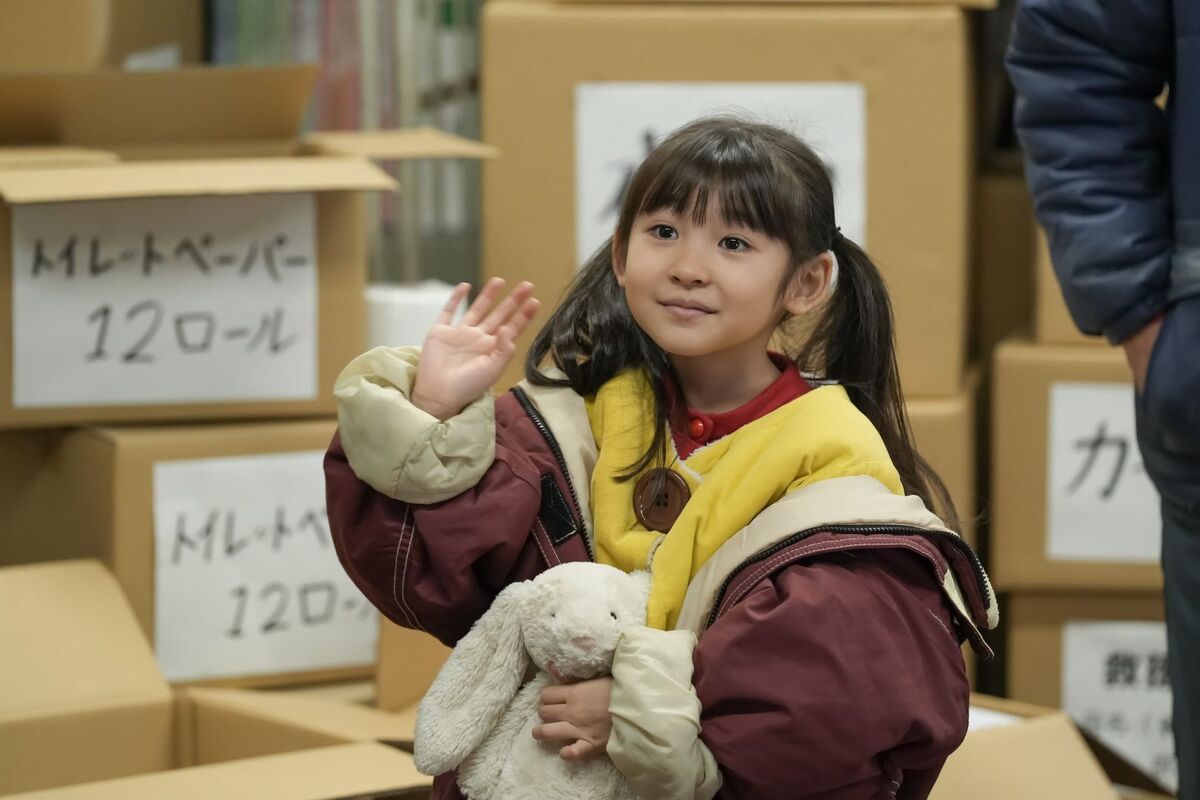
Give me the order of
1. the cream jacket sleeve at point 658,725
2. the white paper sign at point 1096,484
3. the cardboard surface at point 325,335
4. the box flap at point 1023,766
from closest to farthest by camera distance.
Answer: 1. the cream jacket sleeve at point 658,725
2. the box flap at point 1023,766
3. the cardboard surface at point 325,335
4. the white paper sign at point 1096,484

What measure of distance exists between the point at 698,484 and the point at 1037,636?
824 millimetres

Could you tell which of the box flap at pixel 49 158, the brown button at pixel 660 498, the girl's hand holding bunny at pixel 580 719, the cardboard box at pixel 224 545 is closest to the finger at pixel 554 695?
the girl's hand holding bunny at pixel 580 719

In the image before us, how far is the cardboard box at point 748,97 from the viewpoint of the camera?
1479mm

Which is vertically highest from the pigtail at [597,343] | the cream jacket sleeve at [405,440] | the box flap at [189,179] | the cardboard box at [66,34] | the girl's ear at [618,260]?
the cardboard box at [66,34]

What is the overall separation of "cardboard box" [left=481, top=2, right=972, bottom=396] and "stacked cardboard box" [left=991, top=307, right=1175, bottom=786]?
6.0 inches

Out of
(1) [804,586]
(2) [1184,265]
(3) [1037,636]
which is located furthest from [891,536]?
(3) [1037,636]

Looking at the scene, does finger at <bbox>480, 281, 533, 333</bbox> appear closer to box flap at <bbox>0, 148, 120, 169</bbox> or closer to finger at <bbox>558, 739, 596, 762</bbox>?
finger at <bbox>558, 739, 596, 762</bbox>

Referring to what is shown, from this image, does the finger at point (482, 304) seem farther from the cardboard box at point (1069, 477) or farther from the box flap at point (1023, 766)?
the cardboard box at point (1069, 477)

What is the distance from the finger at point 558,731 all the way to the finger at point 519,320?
215 millimetres

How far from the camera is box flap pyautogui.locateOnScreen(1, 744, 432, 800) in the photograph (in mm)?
1133

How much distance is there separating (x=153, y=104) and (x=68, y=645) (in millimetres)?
519

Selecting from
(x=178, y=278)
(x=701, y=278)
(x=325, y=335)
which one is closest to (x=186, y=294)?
(x=178, y=278)

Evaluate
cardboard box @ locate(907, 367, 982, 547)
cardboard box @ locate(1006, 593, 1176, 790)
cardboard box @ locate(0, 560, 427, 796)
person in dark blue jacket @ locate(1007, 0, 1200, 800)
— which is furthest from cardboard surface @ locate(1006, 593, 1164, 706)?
cardboard box @ locate(0, 560, 427, 796)

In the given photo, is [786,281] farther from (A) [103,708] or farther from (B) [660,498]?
(A) [103,708]
